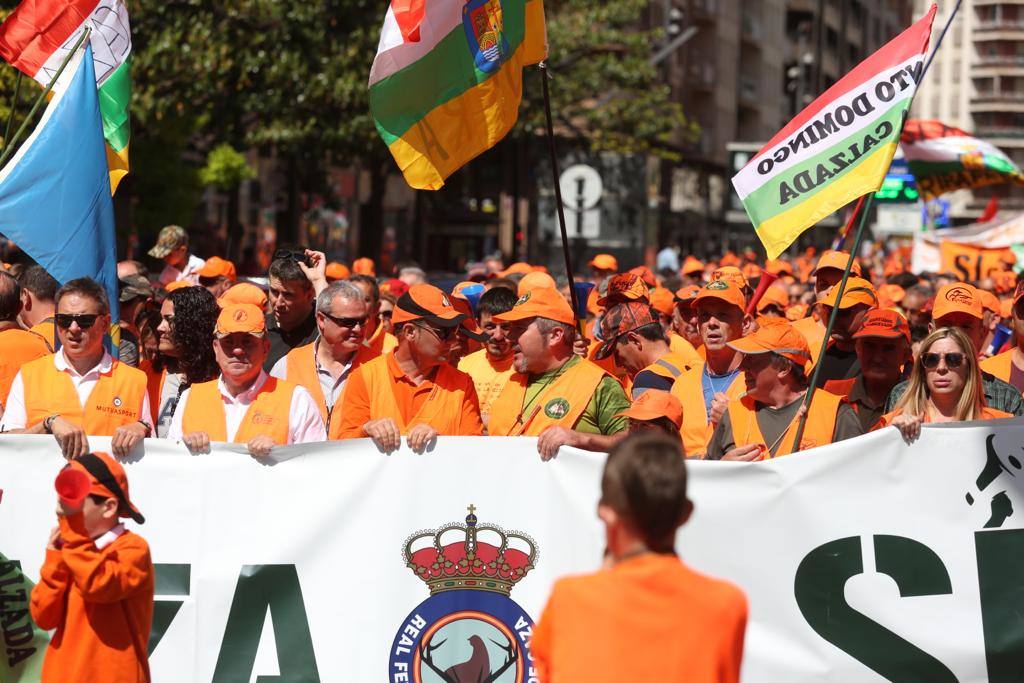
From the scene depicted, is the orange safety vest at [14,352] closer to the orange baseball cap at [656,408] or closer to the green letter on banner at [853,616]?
the orange baseball cap at [656,408]

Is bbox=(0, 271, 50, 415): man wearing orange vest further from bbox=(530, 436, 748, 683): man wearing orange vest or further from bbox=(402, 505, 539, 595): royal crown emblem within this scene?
bbox=(530, 436, 748, 683): man wearing orange vest

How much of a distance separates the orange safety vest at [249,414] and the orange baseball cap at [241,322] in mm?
227

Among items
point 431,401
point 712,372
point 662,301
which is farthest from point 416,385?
point 662,301

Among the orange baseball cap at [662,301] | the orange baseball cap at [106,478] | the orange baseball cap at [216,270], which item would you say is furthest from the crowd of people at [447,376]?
the orange baseball cap at [662,301]

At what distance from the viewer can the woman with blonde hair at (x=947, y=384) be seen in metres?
6.16

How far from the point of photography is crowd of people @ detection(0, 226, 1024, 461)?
598 cm

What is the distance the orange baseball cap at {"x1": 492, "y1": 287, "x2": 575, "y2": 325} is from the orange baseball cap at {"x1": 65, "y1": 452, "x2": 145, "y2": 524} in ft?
7.01

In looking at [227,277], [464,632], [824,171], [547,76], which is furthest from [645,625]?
[227,277]

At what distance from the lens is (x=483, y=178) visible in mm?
40250

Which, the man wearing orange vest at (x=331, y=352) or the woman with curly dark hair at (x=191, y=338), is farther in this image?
the man wearing orange vest at (x=331, y=352)

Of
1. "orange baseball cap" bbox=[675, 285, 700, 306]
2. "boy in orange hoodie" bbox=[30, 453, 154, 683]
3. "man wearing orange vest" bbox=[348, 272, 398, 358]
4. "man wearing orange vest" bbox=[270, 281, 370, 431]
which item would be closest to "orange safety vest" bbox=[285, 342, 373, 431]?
"man wearing orange vest" bbox=[270, 281, 370, 431]

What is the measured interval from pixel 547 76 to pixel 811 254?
20.5 metres

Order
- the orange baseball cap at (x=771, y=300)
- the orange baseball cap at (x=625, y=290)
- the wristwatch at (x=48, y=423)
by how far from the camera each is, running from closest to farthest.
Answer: the wristwatch at (x=48, y=423), the orange baseball cap at (x=625, y=290), the orange baseball cap at (x=771, y=300)

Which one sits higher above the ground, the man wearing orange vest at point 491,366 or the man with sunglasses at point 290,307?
the man with sunglasses at point 290,307
